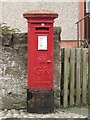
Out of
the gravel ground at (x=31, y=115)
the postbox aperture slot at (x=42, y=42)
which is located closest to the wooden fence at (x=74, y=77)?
the gravel ground at (x=31, y=115)

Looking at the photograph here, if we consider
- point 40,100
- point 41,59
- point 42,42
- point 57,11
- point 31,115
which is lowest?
point 31,115

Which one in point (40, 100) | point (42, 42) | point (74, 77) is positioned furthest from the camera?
point (74, 77)

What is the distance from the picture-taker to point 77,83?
310 inches

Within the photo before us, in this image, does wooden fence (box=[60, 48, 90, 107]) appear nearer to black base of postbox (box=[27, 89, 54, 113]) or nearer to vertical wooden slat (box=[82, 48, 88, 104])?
vertical wooden slat (box=[82, 48, 88, 104])

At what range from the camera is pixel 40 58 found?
7164 millimetres

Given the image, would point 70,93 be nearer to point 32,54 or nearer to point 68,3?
point 32,54

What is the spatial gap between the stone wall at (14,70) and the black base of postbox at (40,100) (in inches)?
16.2

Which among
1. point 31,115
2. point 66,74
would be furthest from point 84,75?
point 31,115

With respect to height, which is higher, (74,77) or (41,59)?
(41,59)

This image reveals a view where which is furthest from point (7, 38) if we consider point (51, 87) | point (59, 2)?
point (59, 2)

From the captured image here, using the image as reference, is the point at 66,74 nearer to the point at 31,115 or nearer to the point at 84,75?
the point at 84,75

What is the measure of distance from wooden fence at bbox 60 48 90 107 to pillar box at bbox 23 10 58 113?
0.60 metres

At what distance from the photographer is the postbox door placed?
7.17 meters

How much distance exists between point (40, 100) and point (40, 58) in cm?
73
